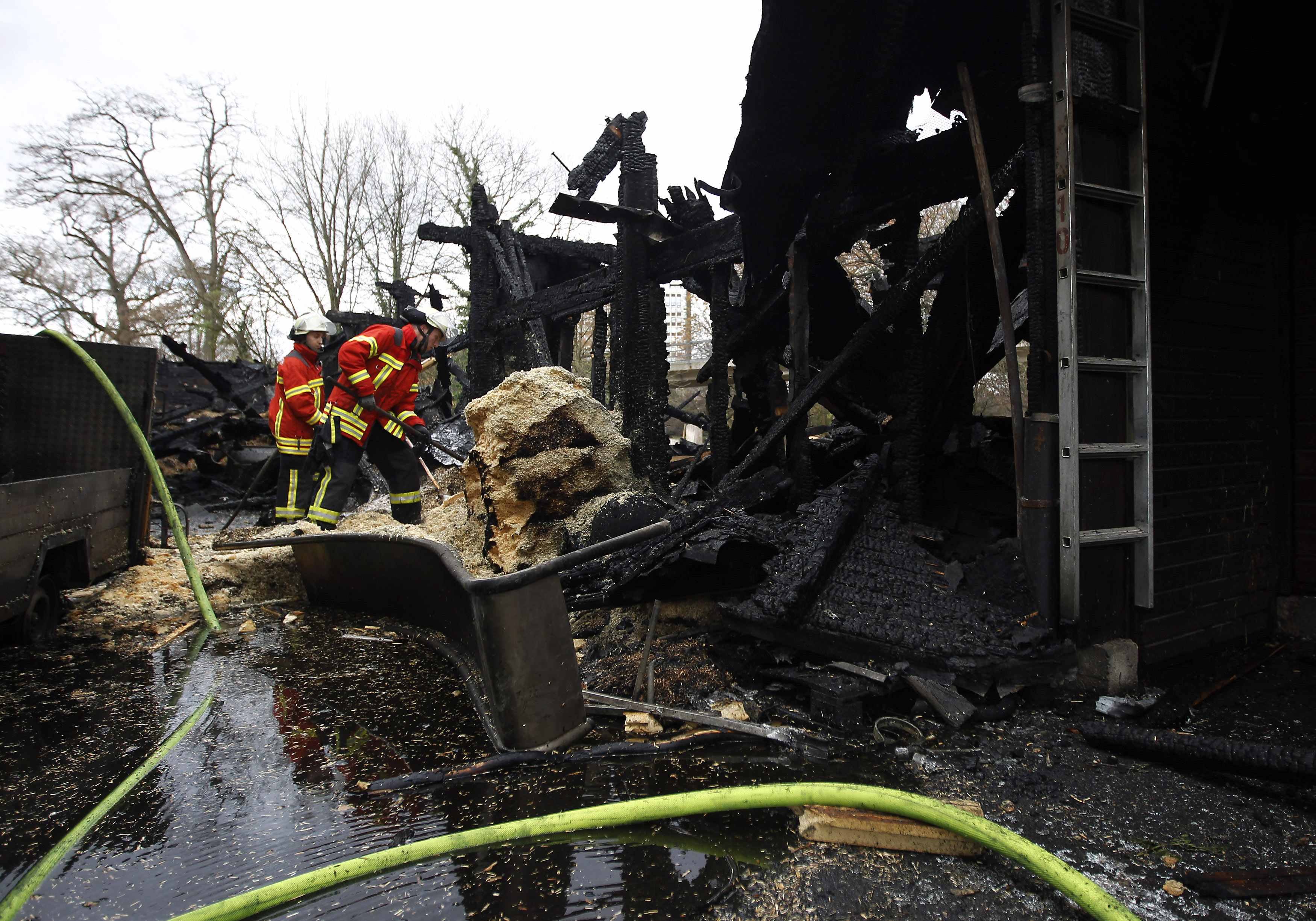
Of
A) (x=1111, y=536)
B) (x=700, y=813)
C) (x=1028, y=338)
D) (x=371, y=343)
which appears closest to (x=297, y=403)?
(x=371, y=343)

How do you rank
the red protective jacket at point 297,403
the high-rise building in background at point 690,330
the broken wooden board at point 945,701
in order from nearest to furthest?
the broken wooden board at point 945,701 → the red protective jacket at point 297,403 → the high-rise building in background at point 690,330

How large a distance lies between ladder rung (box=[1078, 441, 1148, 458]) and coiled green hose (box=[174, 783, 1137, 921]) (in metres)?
1.85

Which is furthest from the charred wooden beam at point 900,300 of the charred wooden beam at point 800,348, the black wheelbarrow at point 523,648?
the black wheelbarrow at point 523,648

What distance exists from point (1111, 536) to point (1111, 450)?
A: 0.37m

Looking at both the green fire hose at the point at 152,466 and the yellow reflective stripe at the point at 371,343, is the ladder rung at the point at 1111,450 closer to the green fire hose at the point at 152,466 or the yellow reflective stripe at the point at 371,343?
the green fire hose at the point at 152,466

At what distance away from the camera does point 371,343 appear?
634 cm

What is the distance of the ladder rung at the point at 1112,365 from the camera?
305cm

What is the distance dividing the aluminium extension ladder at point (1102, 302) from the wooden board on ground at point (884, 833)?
151cm

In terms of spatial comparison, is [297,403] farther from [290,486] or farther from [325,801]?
[325,801]

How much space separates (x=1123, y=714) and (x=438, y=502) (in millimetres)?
6078

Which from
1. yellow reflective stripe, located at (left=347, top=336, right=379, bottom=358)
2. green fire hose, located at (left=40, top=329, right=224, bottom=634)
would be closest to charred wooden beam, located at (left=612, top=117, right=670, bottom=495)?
yellow reflective stripe, located at (left=347, top=336, right=379, bottom=358)

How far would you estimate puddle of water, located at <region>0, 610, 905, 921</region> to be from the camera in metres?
1.77

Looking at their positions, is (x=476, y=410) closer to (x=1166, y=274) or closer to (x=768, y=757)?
(x=768, y=757)

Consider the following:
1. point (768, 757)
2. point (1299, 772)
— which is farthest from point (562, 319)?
point (1299, 772)
